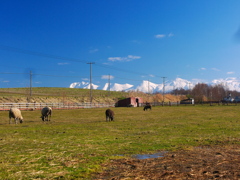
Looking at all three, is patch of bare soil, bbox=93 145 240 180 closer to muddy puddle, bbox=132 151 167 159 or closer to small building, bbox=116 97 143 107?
muddy puddle, bbox=132 151 167 159

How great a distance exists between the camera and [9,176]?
700 cm

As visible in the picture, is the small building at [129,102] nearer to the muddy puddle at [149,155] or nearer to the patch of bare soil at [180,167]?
the muddy puddle at [149,155]

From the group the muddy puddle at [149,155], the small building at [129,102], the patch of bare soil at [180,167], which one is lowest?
the muddy puddle at [149,155]

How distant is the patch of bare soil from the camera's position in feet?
22.6

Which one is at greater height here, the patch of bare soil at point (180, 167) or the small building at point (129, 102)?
the small building at point (129, 102)

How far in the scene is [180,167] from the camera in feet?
25.5

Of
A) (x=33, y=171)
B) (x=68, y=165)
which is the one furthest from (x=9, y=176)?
(x=68, y=165)

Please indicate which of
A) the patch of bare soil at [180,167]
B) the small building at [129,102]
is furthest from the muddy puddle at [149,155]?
the small building at [129,102]

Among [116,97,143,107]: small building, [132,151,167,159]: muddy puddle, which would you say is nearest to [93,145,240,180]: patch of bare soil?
[132,151,167,159]: muddy puddle

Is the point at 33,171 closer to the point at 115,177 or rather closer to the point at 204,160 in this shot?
the point at 115,177

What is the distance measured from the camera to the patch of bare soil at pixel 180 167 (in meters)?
6.88

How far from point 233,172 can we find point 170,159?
92.6 inches

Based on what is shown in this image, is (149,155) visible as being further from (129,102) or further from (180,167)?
(129,102)

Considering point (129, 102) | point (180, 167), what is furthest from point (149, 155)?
point (129, 102)
